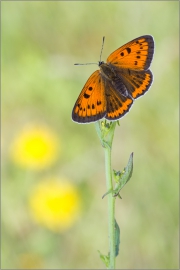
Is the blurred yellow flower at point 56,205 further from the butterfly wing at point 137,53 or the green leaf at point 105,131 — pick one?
the green leaf at point 105,131

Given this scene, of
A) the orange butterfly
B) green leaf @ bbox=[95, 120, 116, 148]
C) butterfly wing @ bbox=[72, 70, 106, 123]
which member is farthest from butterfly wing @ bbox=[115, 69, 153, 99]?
green leaf @ bbox=[95, 120, 116, 148]

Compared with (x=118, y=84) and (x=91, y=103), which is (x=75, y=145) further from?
(x=91, y=103)

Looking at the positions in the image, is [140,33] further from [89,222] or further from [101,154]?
[89,222]

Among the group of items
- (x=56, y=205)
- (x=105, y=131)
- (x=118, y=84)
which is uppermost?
(x=118, y=84)

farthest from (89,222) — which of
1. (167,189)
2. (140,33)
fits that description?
(140,33)

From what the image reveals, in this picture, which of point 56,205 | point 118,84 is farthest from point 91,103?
point 56,205

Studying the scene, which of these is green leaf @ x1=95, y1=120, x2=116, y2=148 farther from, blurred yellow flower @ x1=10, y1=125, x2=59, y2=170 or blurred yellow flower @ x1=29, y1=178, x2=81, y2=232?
blurred yellow flower @ x1=10, y1=125, x2=59, y2=170
